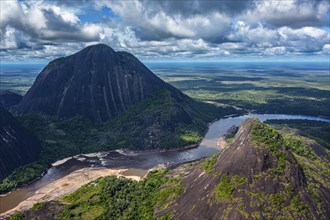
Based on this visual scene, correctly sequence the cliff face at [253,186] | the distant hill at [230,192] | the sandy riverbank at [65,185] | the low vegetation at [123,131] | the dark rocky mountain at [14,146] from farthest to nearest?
the low vegetation at [123,131] → the dark rocky mountain at [14,146] → the sandy riverbank at [65,185] → the distant hill at [230,192] → the cliff face at [253,186]

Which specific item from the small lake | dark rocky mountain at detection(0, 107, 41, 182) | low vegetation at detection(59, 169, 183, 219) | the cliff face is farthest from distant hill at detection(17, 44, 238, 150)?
the cliff face

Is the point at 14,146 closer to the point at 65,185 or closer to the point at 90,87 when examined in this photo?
the point at 65,185

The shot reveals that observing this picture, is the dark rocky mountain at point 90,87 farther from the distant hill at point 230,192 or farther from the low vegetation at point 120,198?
the distant hill at point 230,192

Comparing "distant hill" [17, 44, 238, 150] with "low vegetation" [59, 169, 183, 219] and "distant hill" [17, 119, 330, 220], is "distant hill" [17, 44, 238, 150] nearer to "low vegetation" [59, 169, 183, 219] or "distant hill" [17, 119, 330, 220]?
"low vegetation" [59, 169, 183, 219]

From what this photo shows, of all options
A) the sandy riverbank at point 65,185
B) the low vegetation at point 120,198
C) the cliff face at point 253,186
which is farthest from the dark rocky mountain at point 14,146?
the cliff face at point 253,186

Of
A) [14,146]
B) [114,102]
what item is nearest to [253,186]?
[14,146]

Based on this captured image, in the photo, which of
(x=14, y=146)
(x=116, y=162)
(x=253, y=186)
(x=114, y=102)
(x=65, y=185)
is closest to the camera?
(x=253, y=186)
